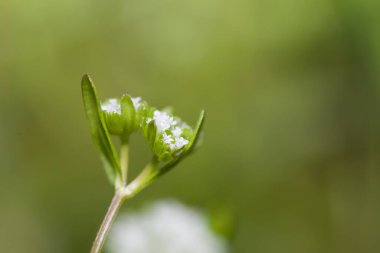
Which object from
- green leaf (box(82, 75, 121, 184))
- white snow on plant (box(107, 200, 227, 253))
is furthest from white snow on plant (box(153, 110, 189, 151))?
white snow on plant (box(107, 200, 227, 253))

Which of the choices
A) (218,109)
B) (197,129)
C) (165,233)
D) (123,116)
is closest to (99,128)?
(123,116)

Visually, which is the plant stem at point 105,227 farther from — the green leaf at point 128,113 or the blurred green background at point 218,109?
the blurred green background at point 218,109

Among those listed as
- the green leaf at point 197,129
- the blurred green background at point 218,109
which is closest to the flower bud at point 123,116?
the green leaf at point 197,129

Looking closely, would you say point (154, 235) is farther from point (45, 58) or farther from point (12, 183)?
point (45, 58)

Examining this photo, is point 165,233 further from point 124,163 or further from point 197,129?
point 197,129

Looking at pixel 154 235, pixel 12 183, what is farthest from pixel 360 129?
pixel 12 183

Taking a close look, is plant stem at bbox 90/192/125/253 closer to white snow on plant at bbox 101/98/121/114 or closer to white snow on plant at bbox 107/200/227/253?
white snow on plant at bbox 101/98/121/114

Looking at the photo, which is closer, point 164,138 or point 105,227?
point 105,227
